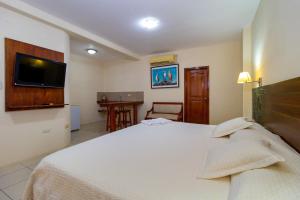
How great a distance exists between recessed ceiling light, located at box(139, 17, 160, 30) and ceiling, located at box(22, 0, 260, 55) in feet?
0.37

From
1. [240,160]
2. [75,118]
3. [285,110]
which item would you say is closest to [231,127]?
[285,110]

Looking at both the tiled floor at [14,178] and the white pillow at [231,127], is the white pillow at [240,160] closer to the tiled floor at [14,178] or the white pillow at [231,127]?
the white pillow at [231,127]

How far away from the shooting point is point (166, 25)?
3078 millimetres

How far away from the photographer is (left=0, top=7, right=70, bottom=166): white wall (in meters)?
2.27

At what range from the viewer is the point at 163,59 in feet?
15.6

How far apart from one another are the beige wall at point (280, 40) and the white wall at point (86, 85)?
5.10 m

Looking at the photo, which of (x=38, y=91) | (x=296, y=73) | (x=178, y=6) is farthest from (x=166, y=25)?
(x=38, y=91)

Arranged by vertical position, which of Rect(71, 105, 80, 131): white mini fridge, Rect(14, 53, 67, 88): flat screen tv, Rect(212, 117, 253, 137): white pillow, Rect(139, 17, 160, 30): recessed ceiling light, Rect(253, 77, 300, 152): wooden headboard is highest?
Rect(139, 17, 160, 30): recessed ceiling light

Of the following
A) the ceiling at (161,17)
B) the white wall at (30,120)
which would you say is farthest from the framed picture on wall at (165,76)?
the white wall at (30,120)

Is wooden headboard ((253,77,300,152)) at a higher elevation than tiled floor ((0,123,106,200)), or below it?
higher

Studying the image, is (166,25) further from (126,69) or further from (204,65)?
(126,69)

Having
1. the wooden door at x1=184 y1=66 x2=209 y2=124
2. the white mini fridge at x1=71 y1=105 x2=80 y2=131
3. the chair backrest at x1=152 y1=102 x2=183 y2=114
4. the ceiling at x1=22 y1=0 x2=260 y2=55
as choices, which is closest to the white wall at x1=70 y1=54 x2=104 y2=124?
the white mini fridge at x1=71 y1=105 x2=80 y2=131

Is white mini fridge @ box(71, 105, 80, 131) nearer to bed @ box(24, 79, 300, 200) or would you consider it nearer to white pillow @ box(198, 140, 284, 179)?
bed @ box(24, 79, 300, 200)

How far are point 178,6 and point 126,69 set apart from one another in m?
3.59
